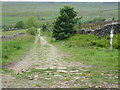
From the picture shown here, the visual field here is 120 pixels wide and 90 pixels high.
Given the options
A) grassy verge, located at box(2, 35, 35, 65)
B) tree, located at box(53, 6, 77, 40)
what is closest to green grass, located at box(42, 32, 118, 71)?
grassy verge, located at box(2, 35, 35, 65)

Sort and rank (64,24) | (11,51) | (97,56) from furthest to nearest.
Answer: (64,24) → (11,51) → (97,56)

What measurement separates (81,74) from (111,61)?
3.96m

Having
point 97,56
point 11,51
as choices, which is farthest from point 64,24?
point 97,56

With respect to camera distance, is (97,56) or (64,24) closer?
(97,56)

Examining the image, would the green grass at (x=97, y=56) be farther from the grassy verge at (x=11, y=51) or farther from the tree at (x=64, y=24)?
the tree at (x=64, y=24)

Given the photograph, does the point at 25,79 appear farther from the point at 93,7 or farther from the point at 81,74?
the point at 93,7

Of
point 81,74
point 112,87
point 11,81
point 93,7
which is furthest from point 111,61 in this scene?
point 93,7

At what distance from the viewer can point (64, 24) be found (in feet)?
116

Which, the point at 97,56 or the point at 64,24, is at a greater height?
the point at 64,24

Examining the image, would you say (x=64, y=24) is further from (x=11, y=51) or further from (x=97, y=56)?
(x=97, y=56)

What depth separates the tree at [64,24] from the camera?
117 feet

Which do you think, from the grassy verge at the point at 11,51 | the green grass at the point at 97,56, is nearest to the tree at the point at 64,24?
the grassy verge at the point at 11,51

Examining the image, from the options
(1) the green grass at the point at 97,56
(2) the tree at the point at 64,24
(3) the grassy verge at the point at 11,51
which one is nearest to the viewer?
(1) the green grass at the point at 97,56

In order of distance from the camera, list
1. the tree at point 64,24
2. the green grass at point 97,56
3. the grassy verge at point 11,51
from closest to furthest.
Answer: the green grass at point 97,56 < the grassy verge at point 11,51 < the tree at point 64,24
